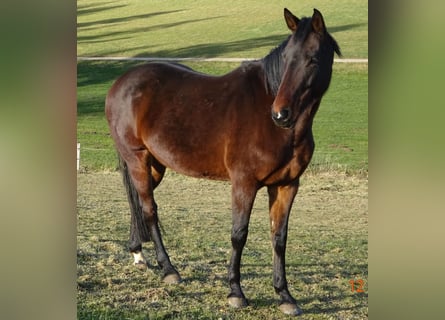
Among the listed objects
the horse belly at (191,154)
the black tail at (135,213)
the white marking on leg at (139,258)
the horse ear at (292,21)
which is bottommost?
the white marking on leg at (139,258)

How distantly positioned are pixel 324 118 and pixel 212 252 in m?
1.16

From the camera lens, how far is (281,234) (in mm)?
3926

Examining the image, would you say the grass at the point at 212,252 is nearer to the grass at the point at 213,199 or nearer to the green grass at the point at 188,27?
the grass at the point at 213,199

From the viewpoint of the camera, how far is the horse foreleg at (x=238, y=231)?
3.77 metres

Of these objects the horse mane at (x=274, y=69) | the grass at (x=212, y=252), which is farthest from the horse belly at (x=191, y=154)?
the horse mane at (x=274, y=69)

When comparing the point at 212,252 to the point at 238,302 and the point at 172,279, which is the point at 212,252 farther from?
the point at 238,302

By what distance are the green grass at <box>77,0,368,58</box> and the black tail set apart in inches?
Answer: 32.2

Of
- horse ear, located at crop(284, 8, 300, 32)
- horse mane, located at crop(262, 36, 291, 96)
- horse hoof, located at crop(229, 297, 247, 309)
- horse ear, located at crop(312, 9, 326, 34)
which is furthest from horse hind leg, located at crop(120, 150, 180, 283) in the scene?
horse ear, located at crop(312, 9, 326, 34)

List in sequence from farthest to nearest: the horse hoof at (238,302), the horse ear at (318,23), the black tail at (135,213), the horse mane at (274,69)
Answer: the black tail at (135,213) < the horse hoof at (238,302) < the horse mane at (274,69) < the horse ear at (318,23)

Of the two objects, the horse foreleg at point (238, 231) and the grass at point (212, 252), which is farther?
the grass at point (212, 252)

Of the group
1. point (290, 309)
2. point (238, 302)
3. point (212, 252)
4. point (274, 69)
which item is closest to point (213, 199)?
point (212, 252)

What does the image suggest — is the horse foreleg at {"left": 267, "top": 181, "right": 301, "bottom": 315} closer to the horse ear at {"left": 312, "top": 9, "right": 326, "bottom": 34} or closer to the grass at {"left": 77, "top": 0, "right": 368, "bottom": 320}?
the grass at {"left": 77, "top": 0, "right": 368, "bottom": 320}

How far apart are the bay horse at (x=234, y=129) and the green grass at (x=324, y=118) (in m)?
0.12
